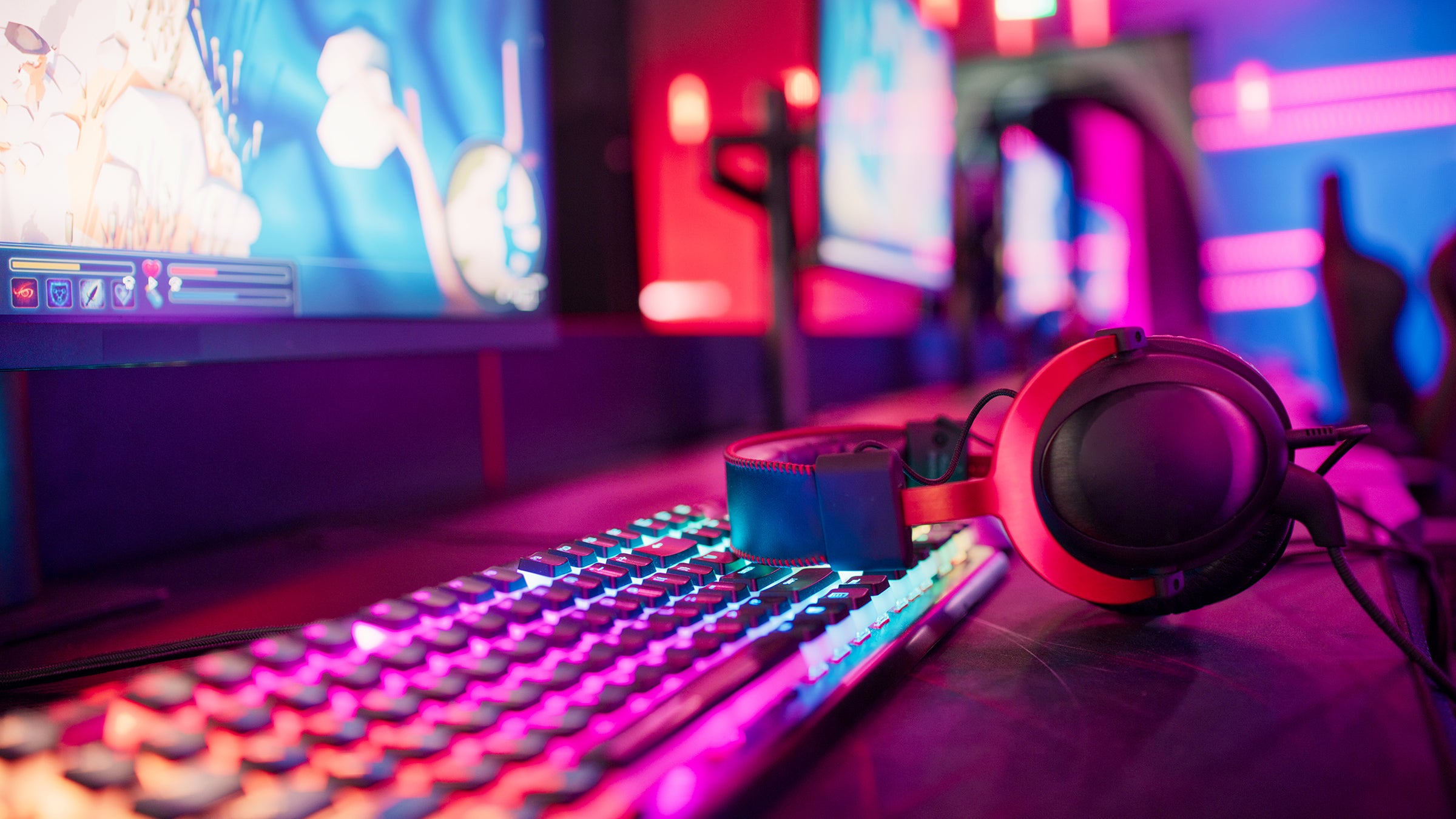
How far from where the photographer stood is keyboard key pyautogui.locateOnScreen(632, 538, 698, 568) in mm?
375

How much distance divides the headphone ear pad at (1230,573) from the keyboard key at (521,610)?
251 mm

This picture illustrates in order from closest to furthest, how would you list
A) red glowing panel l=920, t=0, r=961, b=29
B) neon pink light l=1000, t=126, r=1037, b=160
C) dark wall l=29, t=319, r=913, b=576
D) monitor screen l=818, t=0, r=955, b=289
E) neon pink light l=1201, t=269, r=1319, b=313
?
dark wall l=29, t=319, r=913, b=576
monitor screen l=818, t=0, r=955, b=289
neon pink light l=1000, t=126, r=1037, b=160
red glowing panel l=920, t=0, r=961, b=29
neon pink light l=1201, t=269, r=1319, b=313

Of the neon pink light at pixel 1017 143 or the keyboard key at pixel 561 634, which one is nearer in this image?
the keyboard key at pixel 561 634

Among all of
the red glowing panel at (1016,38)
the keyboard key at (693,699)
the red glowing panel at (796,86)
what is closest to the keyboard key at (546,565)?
the keyboard key at (693,699)

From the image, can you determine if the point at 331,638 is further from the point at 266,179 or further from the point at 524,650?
the point at 266,179

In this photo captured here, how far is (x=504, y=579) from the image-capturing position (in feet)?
1.09

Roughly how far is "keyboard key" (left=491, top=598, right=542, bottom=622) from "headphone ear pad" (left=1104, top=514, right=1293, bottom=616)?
0.82 ft

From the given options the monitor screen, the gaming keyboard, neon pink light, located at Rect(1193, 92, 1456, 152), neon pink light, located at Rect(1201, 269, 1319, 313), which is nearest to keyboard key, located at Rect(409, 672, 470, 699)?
the gaming keyboard

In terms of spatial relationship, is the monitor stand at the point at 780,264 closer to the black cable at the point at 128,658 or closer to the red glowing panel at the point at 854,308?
the black cable at the point at 128,658

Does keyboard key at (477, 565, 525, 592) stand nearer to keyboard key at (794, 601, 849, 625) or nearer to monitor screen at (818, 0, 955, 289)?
keyboard key at (794, 601, 849, 625)

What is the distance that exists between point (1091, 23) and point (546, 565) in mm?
4747

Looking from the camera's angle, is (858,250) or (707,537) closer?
(707,537)

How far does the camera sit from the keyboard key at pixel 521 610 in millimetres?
300

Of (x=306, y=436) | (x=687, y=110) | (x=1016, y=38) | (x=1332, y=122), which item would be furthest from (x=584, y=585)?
(x=1332, y=122)
